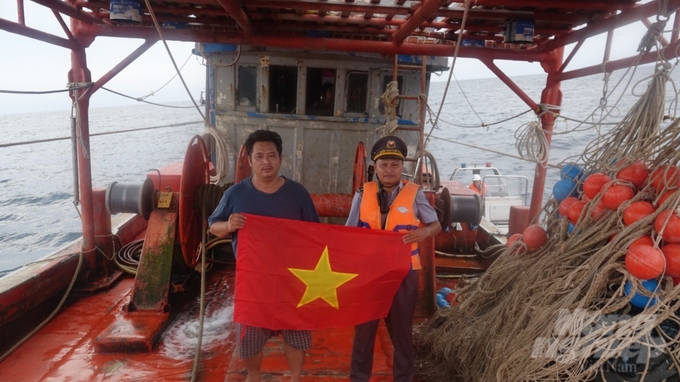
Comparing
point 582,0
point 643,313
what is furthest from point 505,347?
point 582,0

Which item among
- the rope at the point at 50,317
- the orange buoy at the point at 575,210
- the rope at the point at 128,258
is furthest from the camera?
the rope at the point at 128,258

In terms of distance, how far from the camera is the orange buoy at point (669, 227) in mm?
2000

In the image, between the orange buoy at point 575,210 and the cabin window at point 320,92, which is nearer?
the orange buoy at point 575,210

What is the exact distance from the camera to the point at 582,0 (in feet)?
11.1

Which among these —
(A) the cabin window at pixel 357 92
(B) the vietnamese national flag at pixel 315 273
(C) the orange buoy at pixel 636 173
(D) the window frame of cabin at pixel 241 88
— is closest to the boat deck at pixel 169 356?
(B) the vietnamese national flag at pixel 315 273

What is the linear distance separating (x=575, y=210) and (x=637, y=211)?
1.40 feet

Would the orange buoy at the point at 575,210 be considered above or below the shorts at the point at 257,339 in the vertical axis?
above

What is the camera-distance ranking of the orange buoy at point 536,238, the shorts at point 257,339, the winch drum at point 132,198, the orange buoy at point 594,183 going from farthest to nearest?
the winch drum at point 132,198 → the orange buoy at point 536,238 → the shorts at point 257,339 → the orange buoy at point 594,183

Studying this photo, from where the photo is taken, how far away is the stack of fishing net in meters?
2.05

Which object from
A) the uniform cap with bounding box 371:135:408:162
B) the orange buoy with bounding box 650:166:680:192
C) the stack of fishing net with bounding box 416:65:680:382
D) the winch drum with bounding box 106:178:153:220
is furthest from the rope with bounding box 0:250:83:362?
the orange buoy with bounding box 650:166:680:192

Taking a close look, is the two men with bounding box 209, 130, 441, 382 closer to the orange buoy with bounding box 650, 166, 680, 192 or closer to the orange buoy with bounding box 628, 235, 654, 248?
the orange buoy with bounding box 628, 235, 654, 248

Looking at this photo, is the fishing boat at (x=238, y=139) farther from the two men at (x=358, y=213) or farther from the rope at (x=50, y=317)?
the two men at (x=358, y=213)

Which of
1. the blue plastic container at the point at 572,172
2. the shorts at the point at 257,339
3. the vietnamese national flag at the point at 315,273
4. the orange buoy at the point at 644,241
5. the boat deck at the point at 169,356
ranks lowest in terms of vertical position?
the boat deck at the point at 169,356

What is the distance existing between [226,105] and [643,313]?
5.78m
